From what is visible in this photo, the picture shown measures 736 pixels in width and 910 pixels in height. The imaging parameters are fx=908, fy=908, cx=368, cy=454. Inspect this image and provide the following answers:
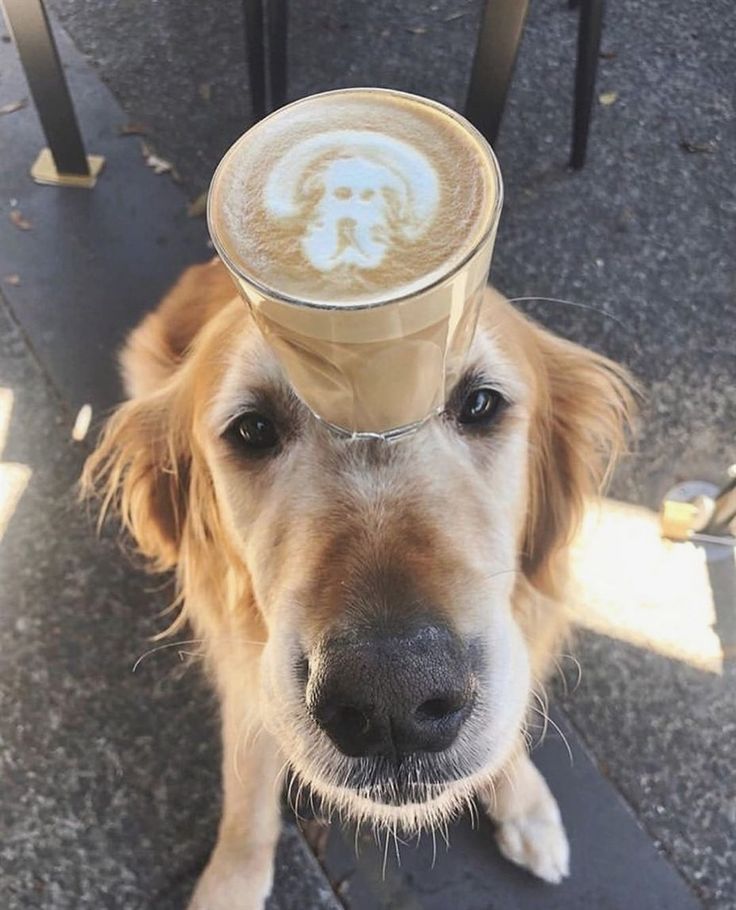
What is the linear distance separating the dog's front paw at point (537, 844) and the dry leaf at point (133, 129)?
2347 millimetres

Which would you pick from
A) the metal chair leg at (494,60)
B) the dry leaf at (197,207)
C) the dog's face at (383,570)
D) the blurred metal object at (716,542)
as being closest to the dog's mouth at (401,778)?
the dog's face at (383,570)

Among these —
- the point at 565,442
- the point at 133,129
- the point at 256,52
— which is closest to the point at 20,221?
the point at 133,129

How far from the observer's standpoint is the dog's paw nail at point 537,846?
5.96 feet

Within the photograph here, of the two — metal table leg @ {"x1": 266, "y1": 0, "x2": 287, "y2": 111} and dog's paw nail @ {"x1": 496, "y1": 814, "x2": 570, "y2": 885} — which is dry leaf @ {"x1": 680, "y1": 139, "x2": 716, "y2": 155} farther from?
dog's paw nail @ {"x1": 496, "y1": 814, "x2": 570, "y2": 885}

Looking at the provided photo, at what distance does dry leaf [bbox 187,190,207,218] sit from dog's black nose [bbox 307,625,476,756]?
198 cm

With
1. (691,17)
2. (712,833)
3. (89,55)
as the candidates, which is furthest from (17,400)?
(691,17)

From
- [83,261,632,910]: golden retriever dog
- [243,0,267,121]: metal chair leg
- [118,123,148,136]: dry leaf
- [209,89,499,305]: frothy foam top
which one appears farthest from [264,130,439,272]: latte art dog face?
[118,123,148,136]: dry leaf

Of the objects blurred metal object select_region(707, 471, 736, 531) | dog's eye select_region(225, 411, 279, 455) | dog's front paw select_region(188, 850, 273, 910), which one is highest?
dog's eye select_region(225, 411, 279, 455)

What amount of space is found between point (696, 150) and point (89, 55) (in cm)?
206

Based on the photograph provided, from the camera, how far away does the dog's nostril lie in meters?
1.11

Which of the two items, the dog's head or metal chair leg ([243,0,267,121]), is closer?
the dog's head

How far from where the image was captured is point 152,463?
5.75 feet

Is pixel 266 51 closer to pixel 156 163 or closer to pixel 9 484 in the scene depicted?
pixel 156 163

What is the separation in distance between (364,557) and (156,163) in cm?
211
